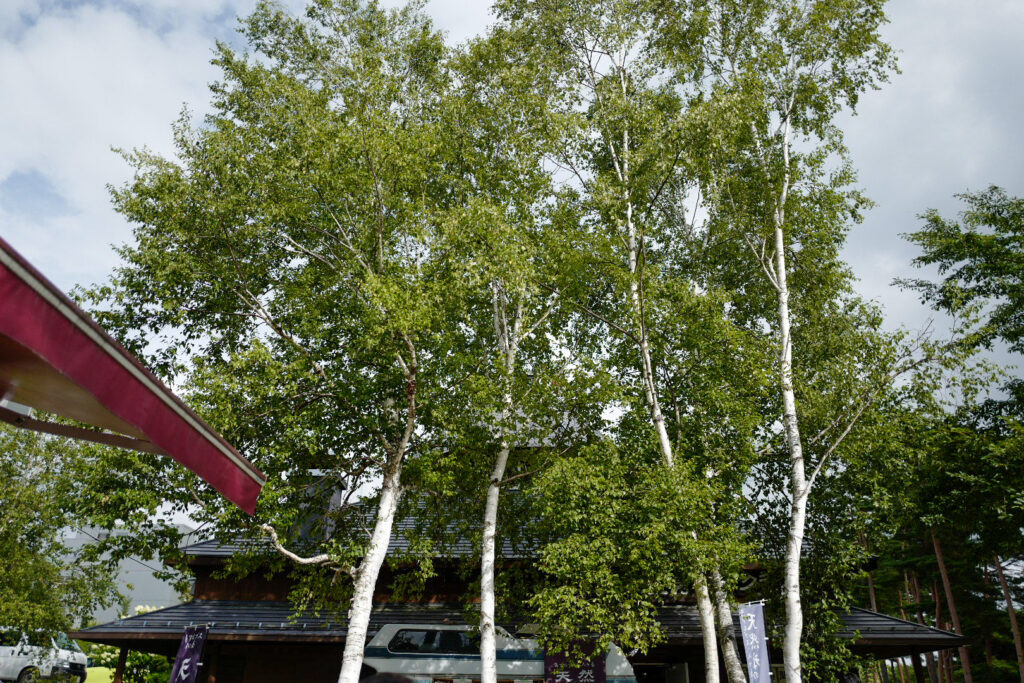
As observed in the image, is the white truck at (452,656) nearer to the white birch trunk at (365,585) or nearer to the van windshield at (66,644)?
the white birch trunk at (365,585)

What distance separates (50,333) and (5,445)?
23.4 m

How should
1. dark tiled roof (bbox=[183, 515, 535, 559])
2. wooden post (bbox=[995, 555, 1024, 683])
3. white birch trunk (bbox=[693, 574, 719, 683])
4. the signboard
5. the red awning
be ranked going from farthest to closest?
1. wooden post (bbox=[995, 555, 1024, 683])
2. the signboard
3. dark tiled roof (bbox=[183, 515, 535, 559])
4. white birch trunk (bbox=[693, 574, 719, 683])
5. the red awning

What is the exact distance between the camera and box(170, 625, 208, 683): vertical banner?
13.5m

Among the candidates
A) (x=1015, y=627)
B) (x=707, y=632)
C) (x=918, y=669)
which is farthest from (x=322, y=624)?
(x=1015, y=627)

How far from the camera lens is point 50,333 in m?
A: 2.20

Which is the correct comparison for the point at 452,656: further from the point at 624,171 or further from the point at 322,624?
the point at 624,171

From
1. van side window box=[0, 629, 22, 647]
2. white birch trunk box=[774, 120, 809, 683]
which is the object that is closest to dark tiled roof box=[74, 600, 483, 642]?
white birch trunk box=[774, 120, 809, 683]

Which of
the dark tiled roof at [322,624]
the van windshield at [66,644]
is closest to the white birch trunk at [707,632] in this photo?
the dark tiled roof at [322,624]

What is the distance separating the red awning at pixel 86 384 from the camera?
2.10m

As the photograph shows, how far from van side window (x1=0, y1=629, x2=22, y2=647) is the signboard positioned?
18626 mm

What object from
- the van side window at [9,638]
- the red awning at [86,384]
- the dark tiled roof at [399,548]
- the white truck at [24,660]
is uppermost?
the dark tiled roof at [399,548]

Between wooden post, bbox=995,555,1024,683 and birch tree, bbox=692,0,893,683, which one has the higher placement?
birch tree, bbox=692,0,893,683

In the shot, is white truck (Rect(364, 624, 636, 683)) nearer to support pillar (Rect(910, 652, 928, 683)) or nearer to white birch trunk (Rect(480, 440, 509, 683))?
white birch trunk (Rect(480, 440, 509, 683))

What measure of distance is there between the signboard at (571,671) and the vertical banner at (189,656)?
706 cm
